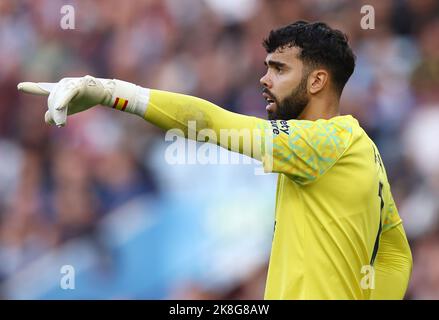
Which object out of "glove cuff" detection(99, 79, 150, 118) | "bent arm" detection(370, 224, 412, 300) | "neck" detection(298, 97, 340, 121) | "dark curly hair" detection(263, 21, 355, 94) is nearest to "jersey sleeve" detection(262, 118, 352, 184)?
"neck" detection(298, 97, 340, 121)

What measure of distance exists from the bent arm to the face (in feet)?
2.48

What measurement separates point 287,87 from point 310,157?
452 millimetres

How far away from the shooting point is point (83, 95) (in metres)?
3.23

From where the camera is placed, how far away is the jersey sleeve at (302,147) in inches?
135

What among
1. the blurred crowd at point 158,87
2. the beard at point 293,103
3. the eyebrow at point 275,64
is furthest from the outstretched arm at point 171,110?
the blurred crowd at point 158,87

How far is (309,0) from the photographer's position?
24.5ft

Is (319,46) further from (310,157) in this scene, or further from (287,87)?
(310,157)

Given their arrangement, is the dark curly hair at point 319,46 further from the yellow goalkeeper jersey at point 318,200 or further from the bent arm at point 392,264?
the bent arm at point 392,264

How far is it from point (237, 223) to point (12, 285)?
6.25 ft

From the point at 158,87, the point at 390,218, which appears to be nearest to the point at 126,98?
the point at 390,218

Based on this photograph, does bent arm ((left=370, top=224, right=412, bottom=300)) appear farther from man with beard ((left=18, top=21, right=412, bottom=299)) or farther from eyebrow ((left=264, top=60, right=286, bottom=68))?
eyebrow ((left=264, top=60, right=286, bottom=68))

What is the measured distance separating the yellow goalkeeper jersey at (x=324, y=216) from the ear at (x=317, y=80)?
0.20 m

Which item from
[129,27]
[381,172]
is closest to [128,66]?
[129,27]

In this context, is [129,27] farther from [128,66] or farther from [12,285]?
[12,285]
